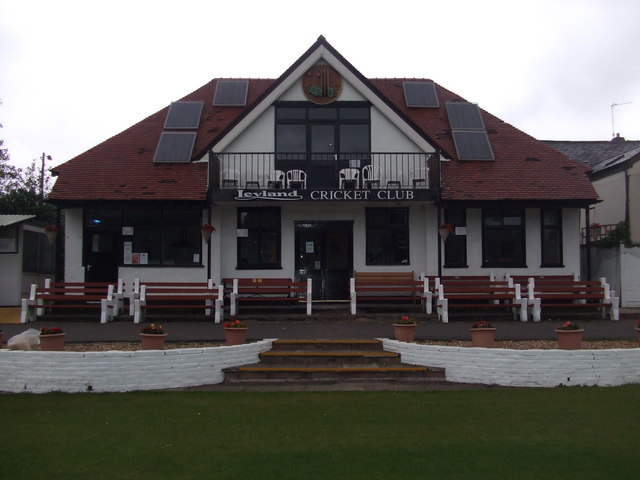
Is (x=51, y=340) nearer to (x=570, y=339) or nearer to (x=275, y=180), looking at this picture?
(x=275, y=180)

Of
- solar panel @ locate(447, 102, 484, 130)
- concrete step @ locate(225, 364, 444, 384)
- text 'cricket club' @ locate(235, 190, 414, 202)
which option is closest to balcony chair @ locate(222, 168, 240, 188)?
text 'cricket club' @ locate(235, 190, 414, 202)

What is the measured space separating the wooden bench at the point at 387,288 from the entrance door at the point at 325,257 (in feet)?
2.45

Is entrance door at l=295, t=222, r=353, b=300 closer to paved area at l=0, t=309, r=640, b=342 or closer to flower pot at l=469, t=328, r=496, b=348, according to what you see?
paved area at l=0, t=309, r=640, b=342

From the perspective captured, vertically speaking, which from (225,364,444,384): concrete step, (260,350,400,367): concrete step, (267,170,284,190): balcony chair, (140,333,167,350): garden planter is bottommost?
(225,364,444,384): concrete step

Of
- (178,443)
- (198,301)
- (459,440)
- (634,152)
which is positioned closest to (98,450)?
(178,443)

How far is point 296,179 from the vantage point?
59.5ft

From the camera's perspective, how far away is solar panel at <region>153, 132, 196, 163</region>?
19.1 meters

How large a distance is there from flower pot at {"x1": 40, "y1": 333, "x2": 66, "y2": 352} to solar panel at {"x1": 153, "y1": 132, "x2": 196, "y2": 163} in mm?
8994

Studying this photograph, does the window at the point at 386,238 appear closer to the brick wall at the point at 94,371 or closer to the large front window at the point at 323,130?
the large front window at the point at 323,130

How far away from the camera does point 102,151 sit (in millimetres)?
19609

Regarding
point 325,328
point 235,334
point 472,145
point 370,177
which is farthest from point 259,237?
point 472,145

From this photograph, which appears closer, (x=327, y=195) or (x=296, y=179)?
(x=327, y=195)

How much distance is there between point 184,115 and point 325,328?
9.75 metres

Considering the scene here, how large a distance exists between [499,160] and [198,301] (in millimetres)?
9936
